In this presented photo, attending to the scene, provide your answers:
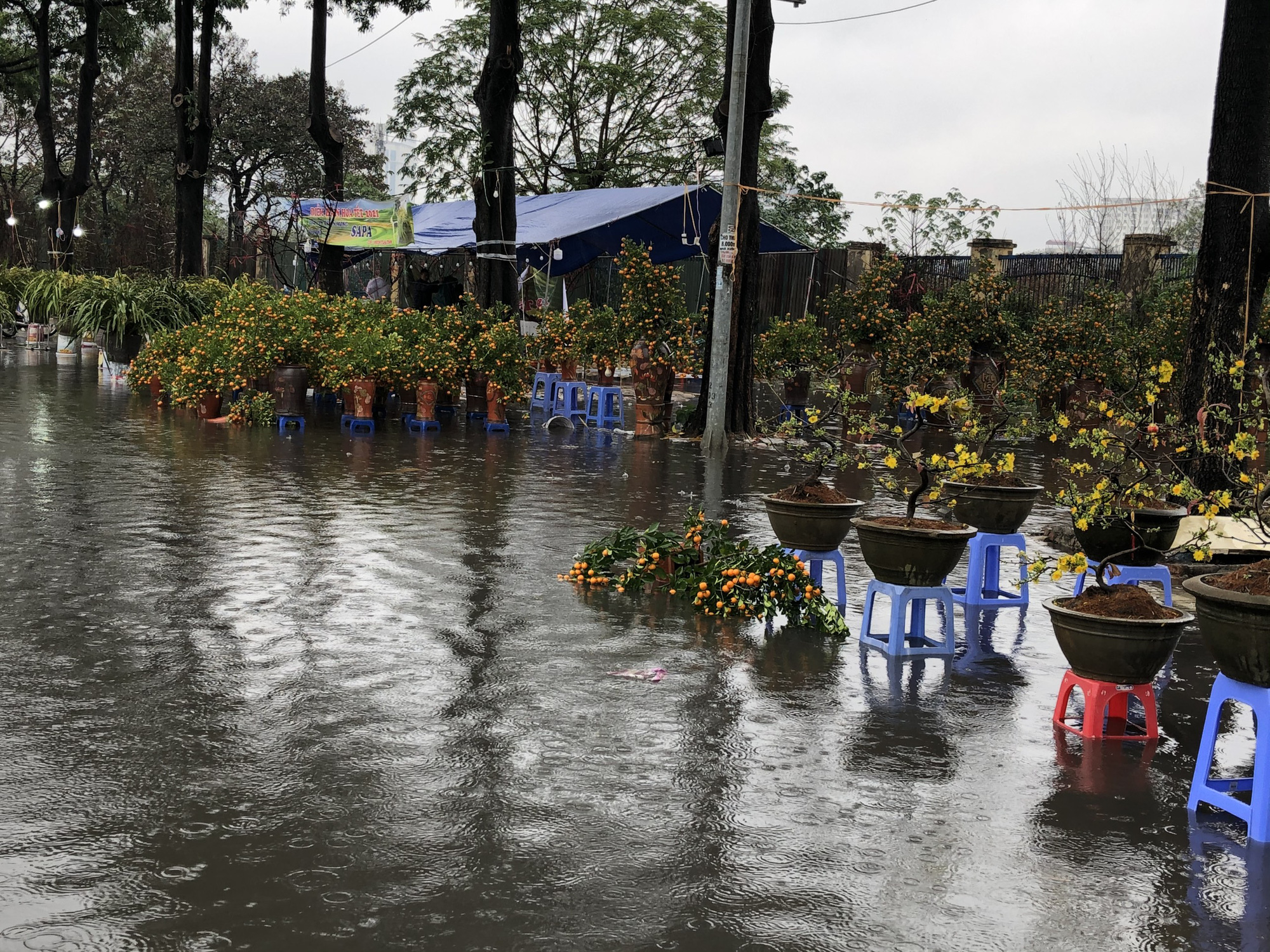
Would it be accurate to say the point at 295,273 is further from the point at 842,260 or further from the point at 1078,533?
the point at 1078,533

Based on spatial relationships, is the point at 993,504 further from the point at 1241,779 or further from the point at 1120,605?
the point at 1241,779

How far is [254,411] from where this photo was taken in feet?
53.1

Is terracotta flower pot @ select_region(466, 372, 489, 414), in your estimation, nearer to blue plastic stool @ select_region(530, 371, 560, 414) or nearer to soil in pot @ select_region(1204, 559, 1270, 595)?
blue plastic stool @ select_region(530, 371, 560, 414)

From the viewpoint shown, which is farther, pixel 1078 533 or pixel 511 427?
pixel 511 427

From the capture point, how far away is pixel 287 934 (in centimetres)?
332

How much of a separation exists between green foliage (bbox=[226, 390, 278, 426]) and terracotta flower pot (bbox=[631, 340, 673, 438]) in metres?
4.66

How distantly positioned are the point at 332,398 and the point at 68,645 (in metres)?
14.6

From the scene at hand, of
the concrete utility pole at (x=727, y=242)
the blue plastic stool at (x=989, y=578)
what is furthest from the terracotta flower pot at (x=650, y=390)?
the blue plastic stool at (x=989, y=578)

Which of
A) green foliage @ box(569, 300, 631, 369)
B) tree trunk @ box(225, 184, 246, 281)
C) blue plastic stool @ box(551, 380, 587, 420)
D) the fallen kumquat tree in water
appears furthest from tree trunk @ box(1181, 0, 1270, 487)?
tree trunk @ box(225, 184, 246, 281)

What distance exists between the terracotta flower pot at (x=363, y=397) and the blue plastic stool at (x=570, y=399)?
302 centimetres

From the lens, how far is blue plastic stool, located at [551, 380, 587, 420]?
18656mm

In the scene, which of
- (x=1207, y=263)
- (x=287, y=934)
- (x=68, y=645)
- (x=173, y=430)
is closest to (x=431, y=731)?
(x=287, y=934)

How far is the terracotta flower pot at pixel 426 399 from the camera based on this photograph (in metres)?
16.7

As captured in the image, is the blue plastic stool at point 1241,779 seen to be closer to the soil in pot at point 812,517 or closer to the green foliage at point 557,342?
the soil in pot at point 812,517
